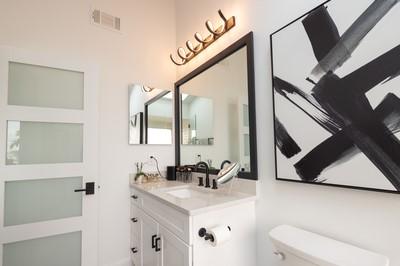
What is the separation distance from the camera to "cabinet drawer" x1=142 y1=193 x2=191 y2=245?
1213 millimetres

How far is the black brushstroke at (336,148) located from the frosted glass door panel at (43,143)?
1.81 meters

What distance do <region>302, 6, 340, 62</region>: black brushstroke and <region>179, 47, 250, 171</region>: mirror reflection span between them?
51 cm

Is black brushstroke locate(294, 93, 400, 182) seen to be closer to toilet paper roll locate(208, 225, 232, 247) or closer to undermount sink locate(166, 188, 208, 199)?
toilet paper roll locate(208, 225, 232, 247)

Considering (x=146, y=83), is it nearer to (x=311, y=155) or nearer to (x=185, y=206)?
(x=185, y=206)

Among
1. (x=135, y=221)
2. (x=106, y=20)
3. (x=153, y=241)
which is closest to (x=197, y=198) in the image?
(x=153, y=241)

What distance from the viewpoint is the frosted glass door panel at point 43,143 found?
1.66 metres

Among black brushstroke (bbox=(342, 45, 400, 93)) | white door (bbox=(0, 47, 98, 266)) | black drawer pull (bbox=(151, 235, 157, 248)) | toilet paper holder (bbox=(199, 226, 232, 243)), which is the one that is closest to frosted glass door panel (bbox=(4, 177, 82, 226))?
white door (bbox=(0, 47, 98, 266))

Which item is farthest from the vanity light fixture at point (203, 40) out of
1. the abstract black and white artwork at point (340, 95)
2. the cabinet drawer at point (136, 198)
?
the cabinet drawer at point (136, 198)

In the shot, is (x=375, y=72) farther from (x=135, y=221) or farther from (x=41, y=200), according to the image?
(x=41, y=200)

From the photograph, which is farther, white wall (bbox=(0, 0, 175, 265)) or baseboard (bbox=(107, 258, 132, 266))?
baseboard (bbox=(107, 258, 132, 266))

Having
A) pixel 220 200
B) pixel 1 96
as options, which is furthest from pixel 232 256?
pixel 1 96

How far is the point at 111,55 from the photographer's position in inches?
83.7

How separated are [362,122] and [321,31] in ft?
1.72

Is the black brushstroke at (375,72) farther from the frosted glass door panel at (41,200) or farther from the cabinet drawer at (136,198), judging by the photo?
the frosted glass door panel at (41,200)
